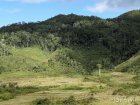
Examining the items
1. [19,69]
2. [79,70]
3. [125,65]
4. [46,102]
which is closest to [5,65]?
[19,69]

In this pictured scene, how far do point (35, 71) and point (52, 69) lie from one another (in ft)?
38.7

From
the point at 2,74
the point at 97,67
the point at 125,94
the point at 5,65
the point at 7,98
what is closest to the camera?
the point at 125,94

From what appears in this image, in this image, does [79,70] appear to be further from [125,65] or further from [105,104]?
[105,104]

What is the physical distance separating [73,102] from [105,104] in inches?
165

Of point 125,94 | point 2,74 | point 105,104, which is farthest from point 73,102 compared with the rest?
point 2,74

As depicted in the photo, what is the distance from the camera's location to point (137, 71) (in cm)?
15638

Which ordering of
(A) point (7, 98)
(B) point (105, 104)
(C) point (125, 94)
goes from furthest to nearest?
(A) point (7, 98), (C) point (125, 94), (B) point (105, 104)

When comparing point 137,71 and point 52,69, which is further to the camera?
point 52,69

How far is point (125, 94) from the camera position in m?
67.2

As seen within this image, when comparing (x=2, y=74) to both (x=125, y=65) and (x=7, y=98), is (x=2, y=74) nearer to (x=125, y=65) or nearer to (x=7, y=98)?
(x=125, y=65)

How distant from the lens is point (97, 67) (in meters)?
199

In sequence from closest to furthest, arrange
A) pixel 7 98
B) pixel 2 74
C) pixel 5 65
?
1. pixel 7 98
2. pixel 2 74
3. pixel 5 65

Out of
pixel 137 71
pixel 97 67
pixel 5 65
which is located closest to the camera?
pixel 137 71

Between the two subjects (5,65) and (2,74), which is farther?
(5,65)
